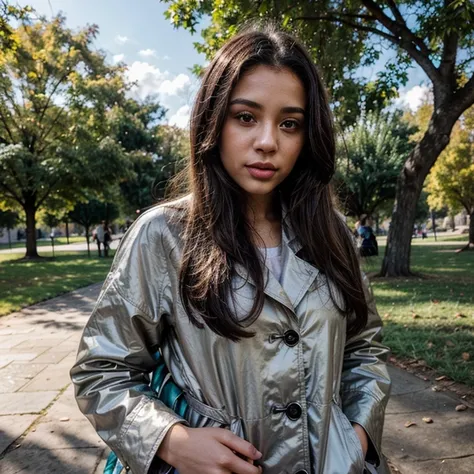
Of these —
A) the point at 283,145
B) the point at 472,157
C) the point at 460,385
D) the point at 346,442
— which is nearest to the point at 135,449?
the point at 346,442

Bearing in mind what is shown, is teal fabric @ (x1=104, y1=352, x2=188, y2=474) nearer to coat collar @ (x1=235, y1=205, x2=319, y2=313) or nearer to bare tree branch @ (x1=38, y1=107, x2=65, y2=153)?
coat collar @ (x1=235, y1=205, x2=319, y2=313)

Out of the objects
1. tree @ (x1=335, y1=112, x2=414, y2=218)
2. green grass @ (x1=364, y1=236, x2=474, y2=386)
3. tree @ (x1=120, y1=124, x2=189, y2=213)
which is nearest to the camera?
green grass @ (x1=364, y1=236, x2=474, y2=386)

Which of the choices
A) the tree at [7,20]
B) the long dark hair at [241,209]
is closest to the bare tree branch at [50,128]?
the tree at [7,20]

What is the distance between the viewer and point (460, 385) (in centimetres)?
373

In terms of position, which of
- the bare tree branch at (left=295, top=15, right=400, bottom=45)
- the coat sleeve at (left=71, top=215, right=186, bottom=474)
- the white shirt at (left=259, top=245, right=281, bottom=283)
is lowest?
the coat sleeve at (left=71, top=215, right=186, bottom=474)

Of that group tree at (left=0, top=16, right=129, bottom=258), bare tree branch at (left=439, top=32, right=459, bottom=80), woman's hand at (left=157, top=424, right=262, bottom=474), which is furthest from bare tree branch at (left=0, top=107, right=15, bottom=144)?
woman's hand at (left=157, top=424, right=262, bottom=474)

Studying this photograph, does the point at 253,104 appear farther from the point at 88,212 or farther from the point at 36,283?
the point at 88,212

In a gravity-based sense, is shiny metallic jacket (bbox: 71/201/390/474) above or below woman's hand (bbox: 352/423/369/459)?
above

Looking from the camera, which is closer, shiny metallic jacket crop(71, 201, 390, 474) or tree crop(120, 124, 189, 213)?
shiny metallic jacket crop(71, 201, 390, 474)

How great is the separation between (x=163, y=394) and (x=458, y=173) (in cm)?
2392

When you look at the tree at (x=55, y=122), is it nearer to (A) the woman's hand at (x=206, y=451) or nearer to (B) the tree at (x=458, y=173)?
(B) the tree at (x=458, y=173)

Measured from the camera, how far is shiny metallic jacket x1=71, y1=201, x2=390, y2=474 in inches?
47.2

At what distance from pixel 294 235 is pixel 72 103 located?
68.4ft

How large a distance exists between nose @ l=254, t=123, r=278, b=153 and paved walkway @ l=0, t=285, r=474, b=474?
206 centimetres
